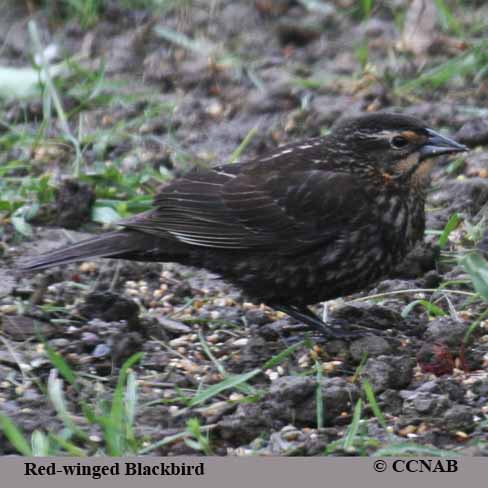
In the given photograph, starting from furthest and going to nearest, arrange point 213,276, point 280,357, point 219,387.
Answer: point 213,276 < point 280,357 < point 219,387

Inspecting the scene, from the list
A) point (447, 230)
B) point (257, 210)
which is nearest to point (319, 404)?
point (257, 210)

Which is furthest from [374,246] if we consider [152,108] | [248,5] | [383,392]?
[248,5]

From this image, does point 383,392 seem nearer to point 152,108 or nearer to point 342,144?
point 342,144

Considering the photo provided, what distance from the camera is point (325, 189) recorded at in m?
4.98

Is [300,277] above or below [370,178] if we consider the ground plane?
below

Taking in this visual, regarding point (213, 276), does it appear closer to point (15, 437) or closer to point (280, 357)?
point (280, 357)

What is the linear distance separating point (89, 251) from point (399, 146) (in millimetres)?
1320

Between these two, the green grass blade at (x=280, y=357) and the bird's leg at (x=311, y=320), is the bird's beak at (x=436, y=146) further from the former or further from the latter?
the green grass blade at (x=280, y=357)

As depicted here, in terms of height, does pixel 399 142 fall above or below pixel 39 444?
above

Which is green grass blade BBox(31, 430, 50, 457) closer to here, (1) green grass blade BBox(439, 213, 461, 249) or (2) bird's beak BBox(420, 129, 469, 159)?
(2) bird's beak BBox(420, 129, 469, 159)

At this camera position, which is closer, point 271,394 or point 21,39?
point 271,394

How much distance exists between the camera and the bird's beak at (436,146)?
195 inches

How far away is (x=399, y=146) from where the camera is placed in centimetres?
502

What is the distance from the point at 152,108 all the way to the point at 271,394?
3.24 meters
